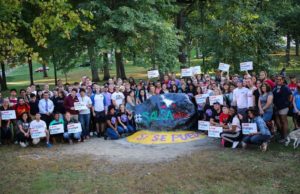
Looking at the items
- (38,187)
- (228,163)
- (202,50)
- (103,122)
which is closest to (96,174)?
(38,187)

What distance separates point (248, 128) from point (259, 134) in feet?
1.20

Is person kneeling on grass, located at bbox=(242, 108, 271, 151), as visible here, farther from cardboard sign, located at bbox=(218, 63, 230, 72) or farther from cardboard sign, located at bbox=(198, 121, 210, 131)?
cardboard sign, located at bbox=(218, 63, 230, 72)

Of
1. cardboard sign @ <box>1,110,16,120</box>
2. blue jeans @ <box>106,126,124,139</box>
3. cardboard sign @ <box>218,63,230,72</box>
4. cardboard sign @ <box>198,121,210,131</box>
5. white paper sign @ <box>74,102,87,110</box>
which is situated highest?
cardboard sign @ <box>218,63,230,72</box>

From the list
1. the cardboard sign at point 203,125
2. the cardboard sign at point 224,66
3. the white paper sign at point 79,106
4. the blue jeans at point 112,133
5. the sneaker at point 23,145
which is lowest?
the sneaker at point 23,145

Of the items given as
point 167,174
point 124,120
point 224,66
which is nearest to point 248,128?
point 167,174

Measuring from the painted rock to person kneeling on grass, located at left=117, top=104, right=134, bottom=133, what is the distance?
376 mm

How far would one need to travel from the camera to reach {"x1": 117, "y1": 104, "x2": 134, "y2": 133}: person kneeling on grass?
14.4 m

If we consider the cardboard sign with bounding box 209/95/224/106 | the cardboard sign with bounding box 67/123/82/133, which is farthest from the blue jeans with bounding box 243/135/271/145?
the cardboard sign with bounding box 67/123/82/133

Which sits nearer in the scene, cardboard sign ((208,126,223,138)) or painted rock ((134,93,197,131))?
cardboard sign ((208,126,223,138))

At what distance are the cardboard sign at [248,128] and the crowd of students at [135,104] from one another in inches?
5.0

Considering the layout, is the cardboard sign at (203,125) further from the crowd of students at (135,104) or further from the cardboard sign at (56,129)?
the cardboard sign at (56,129)

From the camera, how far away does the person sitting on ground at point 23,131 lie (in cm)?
1356

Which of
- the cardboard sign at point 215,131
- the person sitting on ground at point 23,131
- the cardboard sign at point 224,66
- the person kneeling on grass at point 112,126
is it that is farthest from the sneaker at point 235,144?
the person sitting on ground at point 23,131

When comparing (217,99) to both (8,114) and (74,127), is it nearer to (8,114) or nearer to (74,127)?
(74,127)
